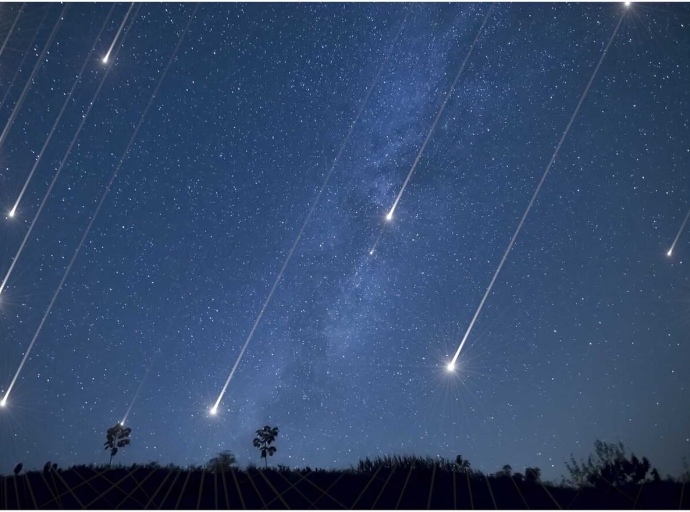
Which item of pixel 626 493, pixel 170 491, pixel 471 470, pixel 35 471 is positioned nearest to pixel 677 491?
pixel 626 493

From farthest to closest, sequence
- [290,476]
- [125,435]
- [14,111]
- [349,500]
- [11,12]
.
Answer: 1. [125,435]
2. [290,476]
3. [349,500]
4. [14,111]
5. [11,12]

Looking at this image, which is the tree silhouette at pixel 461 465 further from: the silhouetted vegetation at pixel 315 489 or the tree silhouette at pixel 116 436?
the tree silhouette at pixel 116 436

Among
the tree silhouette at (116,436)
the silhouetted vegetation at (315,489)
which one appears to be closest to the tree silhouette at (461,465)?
the silhouetted vegetation at (315,489)

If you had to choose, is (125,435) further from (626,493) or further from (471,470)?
(626,493)

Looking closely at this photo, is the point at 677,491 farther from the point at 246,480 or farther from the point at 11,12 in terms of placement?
the point at 11,12

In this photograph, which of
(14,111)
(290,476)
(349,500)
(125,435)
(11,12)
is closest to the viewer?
(11,12)

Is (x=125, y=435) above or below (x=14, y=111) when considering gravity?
below

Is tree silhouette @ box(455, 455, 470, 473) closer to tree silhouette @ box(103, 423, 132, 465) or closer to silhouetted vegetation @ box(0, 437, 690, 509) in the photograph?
silhouetted vegetation @ box(0, 437, 690, 509)

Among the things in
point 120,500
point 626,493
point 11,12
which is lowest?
point 120,500

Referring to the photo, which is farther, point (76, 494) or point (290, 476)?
point (290, 476)

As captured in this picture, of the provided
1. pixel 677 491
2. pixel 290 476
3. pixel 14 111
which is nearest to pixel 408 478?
pixel 290 476

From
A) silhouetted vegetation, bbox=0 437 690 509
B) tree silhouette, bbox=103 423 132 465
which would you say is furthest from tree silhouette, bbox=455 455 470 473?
tree silhouette, bbox=103 423 132 465
